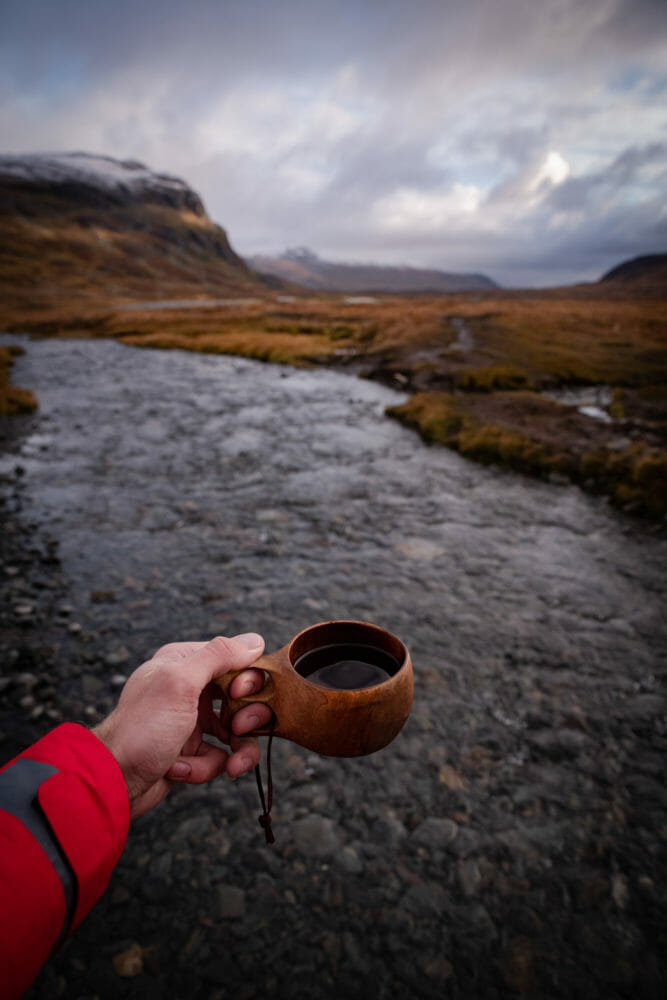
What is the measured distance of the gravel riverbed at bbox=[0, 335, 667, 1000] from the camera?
10.5 feet

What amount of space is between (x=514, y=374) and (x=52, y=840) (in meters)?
21.1

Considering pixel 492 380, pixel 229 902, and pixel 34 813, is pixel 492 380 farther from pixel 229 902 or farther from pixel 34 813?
pixel 34 813

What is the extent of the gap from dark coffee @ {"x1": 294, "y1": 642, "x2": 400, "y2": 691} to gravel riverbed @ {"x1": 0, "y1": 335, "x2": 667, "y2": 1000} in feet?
6.47

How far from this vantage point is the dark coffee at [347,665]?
8.99 feet

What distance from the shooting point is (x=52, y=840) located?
1.74 m

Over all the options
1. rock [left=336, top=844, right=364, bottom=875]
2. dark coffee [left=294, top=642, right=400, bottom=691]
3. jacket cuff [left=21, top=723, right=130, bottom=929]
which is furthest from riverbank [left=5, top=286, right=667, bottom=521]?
jacket cuff [left=21, top=723, right=130, bottom=929]

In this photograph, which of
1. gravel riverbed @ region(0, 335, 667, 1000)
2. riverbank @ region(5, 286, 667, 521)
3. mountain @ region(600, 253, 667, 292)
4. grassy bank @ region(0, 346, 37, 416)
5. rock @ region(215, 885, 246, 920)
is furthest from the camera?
mountain @ region(600, 253, 667, 292)

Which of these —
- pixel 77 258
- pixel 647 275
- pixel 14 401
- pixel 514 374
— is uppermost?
pixel 647 275

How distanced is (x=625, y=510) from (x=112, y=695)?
9.52 metres

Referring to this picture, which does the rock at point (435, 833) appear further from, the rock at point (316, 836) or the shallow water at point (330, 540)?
the shallow water at point (330, 540)

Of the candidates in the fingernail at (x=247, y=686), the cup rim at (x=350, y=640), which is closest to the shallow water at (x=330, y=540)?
the cup rim at (x=350, y=640)

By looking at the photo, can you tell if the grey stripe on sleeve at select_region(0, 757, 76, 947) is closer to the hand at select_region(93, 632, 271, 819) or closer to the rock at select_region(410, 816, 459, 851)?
the hand at select_region(93, 632, 271, 819)

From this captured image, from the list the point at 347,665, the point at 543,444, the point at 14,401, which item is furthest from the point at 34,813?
the point at 14,401

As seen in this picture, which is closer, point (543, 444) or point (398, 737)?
point (398, 737)
